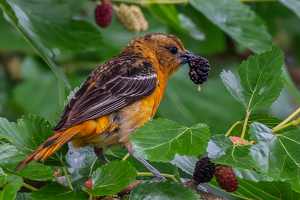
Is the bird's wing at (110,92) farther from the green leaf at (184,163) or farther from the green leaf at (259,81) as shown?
the green leaf at (259,81)

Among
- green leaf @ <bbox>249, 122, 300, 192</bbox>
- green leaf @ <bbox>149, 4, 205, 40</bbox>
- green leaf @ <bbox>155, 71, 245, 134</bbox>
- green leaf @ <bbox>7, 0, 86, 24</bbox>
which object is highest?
green leaf @ <bbox>7, 0, 86, 24</bbox>

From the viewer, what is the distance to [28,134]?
7.00 feet

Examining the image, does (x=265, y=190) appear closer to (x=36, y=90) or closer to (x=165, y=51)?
(x=165, y=51)

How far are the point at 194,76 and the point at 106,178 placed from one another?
4.60ft

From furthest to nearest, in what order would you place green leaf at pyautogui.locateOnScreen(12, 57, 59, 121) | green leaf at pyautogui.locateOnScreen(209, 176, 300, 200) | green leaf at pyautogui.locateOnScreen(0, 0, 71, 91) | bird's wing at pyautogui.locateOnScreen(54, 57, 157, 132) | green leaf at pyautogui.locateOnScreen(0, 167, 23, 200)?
green leaf at pyautogui.locateOnScreen(12, 57, 59, 121) < bird's wing at pyautogui.locateOnScreen(54, 57, 157, 132) < green leaf at pyautogui.locateOnScreen(0, 0, 71, 91) < green leaf at pyautogui.locateOnScreen(209, 176, 300, 200) < green leaf at pyautogui.locateOnScreen(0, 167, 23, 200)

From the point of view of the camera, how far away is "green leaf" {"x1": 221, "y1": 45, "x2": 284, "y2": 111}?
6.77ft

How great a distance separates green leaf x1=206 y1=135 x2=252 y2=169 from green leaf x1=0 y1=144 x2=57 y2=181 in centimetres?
78

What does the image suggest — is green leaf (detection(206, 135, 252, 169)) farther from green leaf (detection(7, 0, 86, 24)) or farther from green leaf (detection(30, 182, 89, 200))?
green leaf (detection(7, 0, 86, 24))

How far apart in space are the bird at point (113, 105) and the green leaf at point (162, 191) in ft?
1.01

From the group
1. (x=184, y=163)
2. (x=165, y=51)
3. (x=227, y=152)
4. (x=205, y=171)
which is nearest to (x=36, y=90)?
(x=165, y=51)

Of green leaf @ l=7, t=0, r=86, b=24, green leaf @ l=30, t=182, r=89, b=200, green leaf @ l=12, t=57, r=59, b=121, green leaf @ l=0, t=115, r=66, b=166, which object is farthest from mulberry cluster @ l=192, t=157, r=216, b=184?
green leaf @ l=12, t=57, r=59, b=121

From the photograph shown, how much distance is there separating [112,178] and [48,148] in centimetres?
44

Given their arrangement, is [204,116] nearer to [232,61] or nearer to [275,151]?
[232,61]

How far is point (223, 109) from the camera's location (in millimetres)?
5375
